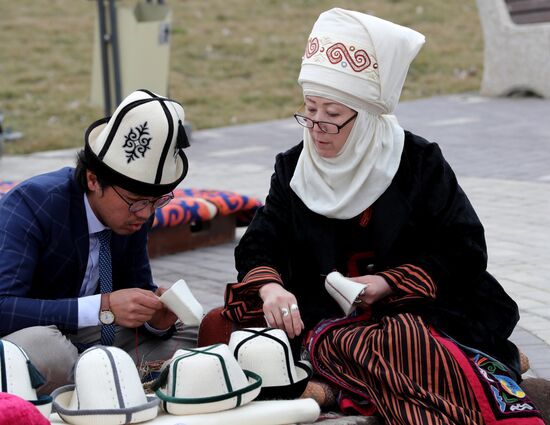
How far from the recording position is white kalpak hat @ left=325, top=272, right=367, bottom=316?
3492mm

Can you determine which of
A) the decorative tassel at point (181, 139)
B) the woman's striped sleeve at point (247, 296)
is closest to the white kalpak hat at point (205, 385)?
the woman's striped sleeve at point (247, 296)

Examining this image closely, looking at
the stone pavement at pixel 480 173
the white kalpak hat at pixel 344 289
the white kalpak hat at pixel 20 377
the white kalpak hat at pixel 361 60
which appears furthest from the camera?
the stone pavement at pixel 480 173

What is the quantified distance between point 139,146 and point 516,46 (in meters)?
9.01

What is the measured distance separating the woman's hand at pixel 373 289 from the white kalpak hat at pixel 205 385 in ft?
1.77

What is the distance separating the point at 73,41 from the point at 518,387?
531 inches

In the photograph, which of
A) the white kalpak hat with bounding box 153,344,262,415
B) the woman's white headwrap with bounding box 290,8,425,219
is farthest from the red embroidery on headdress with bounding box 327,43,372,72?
the white kalpak hat with bounding box 153,344,262,415

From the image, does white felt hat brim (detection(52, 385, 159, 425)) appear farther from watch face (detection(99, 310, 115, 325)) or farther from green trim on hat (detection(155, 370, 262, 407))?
watch face (detection(99, 310, 115, 325))

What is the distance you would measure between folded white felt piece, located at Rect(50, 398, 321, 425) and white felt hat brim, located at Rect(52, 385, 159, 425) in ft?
0.12

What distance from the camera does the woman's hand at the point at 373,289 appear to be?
3557 mm

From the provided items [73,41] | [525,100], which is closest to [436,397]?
[525,100]

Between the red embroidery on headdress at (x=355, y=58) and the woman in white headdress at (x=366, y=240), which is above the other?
the red embroidery on headdress at (x=355, y=58)

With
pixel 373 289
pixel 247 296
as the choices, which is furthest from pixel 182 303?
pixel 373 289

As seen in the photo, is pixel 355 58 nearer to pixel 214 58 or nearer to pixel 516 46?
pixel 516 46

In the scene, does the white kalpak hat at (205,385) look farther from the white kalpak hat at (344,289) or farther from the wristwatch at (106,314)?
the white kalpak hat at (344,289)
